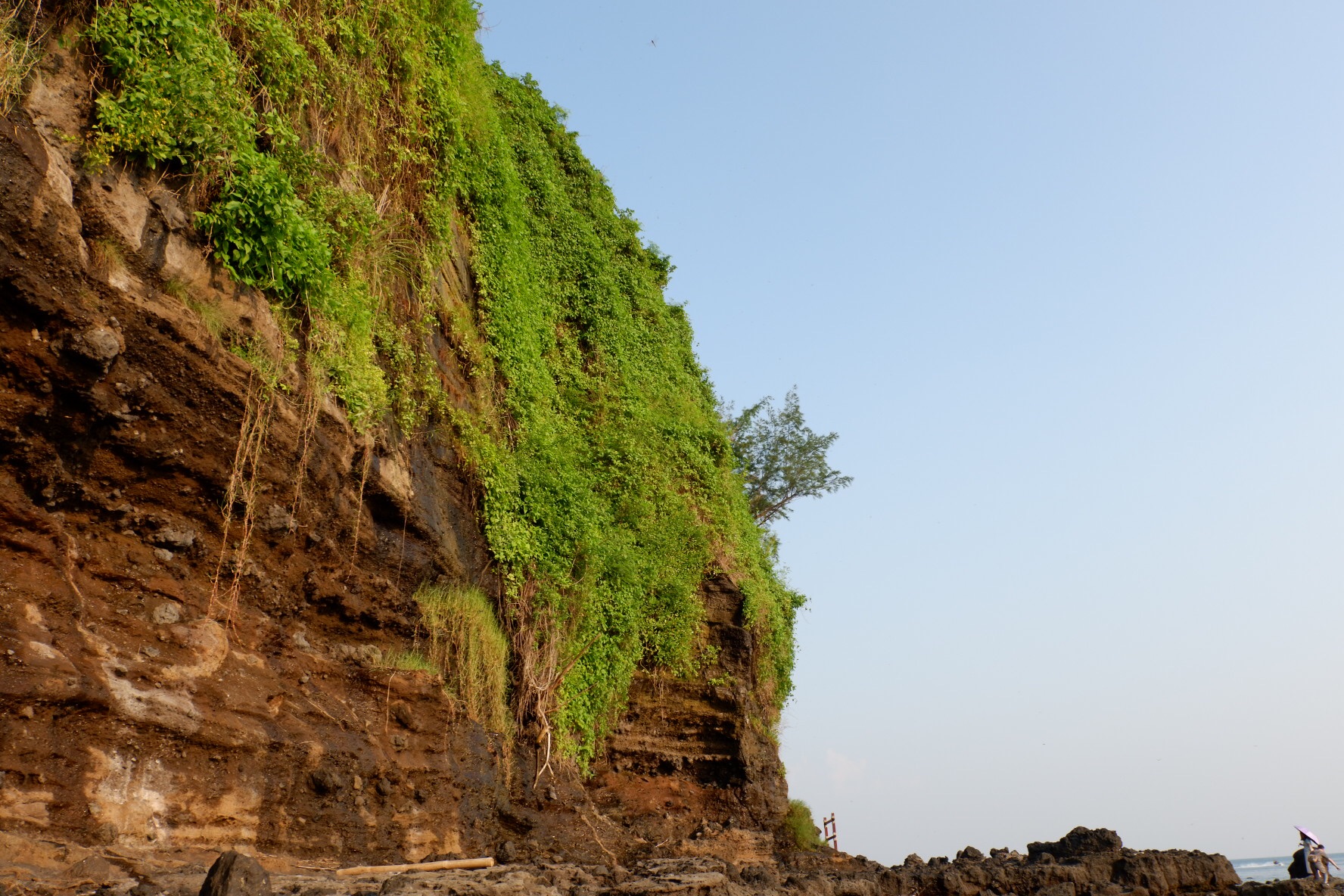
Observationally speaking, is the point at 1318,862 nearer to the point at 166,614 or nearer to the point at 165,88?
the point at 166,614

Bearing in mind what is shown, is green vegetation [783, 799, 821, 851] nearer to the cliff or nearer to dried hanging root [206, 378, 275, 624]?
the cliff

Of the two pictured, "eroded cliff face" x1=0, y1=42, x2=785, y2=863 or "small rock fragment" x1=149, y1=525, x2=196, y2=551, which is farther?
"small rock fragment" x1=149, y1=525, x2=196, y2=551

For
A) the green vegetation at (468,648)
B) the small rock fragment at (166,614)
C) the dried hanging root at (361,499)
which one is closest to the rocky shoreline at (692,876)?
the small rock fragment at (166,614)

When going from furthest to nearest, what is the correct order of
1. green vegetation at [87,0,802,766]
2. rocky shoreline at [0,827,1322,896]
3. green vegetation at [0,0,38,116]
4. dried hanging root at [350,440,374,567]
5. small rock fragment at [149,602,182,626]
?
dried hanging root at [350,440,374,567], green vegetation at [87,0,802,766], small rock fragment at [149,602,182,626], green vegetation at [0,0,38,116], rocky shoreline at [0,827,1322,896]

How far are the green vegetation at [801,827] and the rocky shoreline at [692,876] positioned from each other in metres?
0.30

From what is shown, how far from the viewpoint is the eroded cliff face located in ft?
14.8

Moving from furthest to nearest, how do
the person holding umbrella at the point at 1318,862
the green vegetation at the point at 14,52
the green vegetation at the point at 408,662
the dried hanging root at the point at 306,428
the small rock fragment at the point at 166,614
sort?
the person holding umbrella at the point at 1318,862 < the green vegetation at the point at 408,662 < the dried hanging root at the point at 306,428 < the small rock fragment at the point at 166,614 < the green vegetation at the point at 14,52

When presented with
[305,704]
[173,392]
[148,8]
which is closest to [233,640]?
[305,704]

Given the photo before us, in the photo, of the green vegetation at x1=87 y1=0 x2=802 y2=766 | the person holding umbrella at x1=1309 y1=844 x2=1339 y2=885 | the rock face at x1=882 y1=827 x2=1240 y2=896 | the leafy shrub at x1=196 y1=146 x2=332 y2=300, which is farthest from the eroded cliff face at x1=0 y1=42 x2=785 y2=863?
the person holding umbrella at x1=1309 y1=844 x2=1339 y2=885

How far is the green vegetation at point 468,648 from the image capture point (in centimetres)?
800

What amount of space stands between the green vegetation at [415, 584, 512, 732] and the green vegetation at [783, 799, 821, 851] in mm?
6692

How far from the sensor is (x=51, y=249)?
4.68m

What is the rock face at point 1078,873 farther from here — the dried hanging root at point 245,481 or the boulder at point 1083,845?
the dried hanging root at point 245,481

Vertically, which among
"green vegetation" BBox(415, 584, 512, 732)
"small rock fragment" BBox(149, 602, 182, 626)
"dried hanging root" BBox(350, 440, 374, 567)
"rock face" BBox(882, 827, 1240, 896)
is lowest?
"rock face" BBox(882, 827, 1240, 896)
